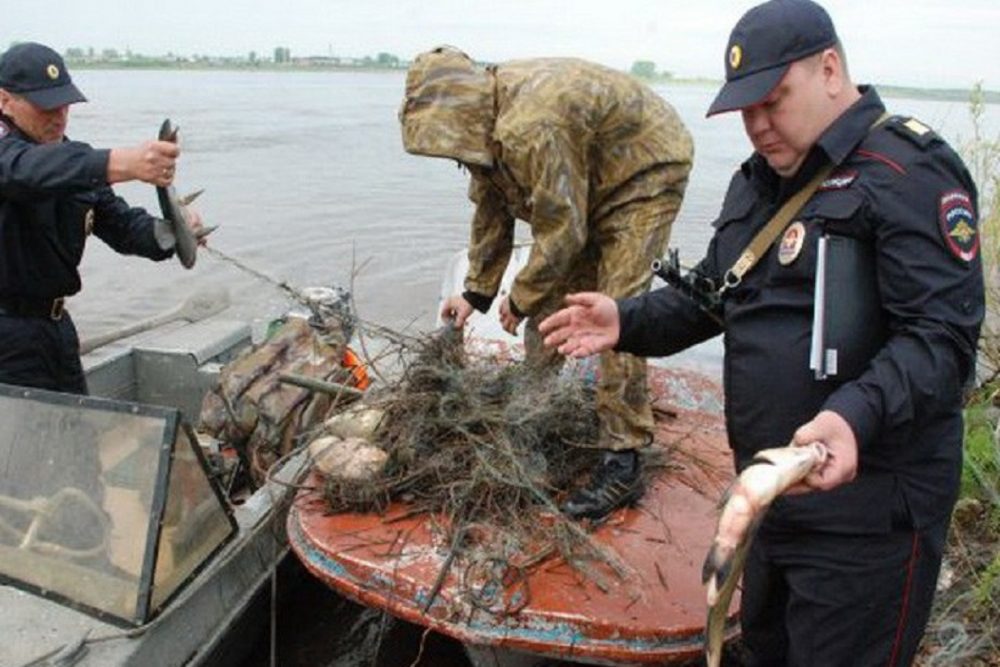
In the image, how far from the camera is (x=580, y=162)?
3.30 m

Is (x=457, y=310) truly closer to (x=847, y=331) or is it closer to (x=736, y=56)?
(x=736, y=56)

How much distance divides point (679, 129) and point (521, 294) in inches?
36.1

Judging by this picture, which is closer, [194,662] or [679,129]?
[194,662]

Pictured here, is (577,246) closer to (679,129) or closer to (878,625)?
(679,129)

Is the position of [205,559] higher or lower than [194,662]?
higher

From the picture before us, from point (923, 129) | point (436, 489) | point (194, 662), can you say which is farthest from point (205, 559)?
point (923, 129)

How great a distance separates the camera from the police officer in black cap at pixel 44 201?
344 centimetres

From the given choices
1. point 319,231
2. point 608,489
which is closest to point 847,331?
point 608,489

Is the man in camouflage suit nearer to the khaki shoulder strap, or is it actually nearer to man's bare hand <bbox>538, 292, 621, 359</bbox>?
man's bare hand <bbox>538, 292, 621, 359</bbox>

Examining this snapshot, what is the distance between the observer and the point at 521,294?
358 centimetres

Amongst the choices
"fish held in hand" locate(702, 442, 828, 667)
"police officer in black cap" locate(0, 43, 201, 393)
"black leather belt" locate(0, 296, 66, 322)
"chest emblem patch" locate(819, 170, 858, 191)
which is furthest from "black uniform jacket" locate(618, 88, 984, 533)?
"black leather belt" locate(0, 296, 66, 322)

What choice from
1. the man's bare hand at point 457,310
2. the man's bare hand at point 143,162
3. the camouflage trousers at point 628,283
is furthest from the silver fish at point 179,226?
the camouflage trousers at point 628,283

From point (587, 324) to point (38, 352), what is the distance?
9.11 feet

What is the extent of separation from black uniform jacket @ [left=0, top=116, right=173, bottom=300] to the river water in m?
1.22
